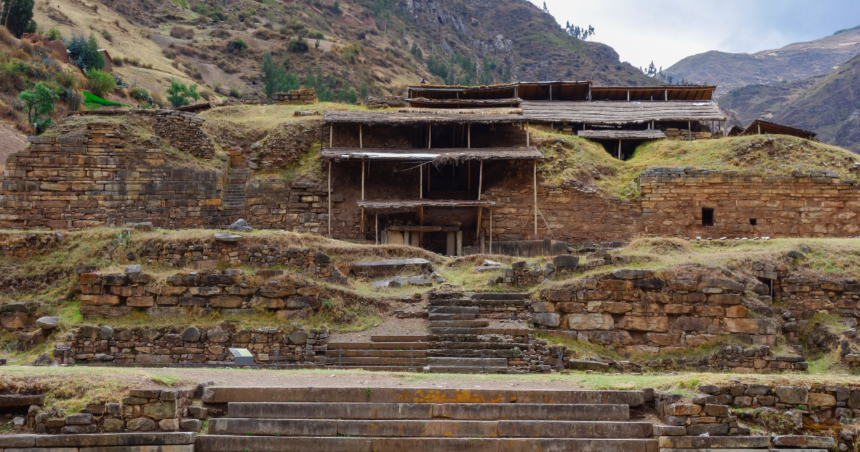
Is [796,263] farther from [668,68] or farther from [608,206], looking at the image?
[668,68]

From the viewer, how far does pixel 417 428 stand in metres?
9.04

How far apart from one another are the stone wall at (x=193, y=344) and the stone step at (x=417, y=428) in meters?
5.40

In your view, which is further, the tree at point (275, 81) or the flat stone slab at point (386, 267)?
the tree at point (275, 81)

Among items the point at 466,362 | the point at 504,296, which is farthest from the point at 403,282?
the point at 466,362

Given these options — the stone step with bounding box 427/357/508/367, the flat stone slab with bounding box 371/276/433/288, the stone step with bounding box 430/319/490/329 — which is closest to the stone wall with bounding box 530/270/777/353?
the stone step with bounding box 430/319/490/329

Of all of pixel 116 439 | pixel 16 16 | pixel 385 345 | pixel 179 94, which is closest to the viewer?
pixel 116 439

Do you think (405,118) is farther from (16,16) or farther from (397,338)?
(16,16)

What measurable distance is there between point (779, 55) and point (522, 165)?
5621 inches

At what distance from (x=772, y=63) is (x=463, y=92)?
5077 inches

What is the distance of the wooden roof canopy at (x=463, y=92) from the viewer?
36906mm

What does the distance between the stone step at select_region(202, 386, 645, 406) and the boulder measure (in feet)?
25.3

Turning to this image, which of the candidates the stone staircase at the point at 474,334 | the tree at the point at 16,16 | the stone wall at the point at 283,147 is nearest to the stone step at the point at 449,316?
the stone staircase at the point at 474,334

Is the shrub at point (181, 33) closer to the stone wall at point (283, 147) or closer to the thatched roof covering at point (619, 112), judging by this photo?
the thatched roof covering at point (619, 112)

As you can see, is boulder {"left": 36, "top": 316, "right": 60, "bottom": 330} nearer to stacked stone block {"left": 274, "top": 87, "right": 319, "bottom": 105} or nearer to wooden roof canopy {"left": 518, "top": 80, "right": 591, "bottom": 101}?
stacked stone block {"left": 274, "top": 87, "right": 319, "bottom": 105}
